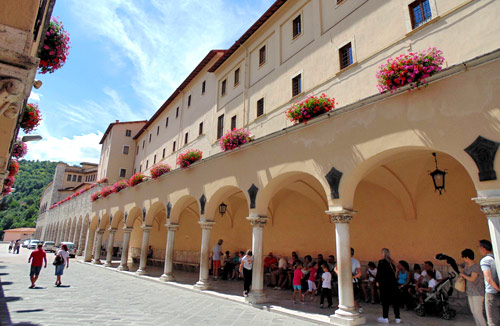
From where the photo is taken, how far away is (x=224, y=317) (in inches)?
312

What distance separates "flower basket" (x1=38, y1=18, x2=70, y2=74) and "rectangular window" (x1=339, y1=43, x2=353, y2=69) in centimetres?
885

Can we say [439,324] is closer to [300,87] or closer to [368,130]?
[368,130]

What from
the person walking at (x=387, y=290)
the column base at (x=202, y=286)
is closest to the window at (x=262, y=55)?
the column base at (x=202, y=286)

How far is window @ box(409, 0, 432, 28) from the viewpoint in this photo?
30.3 ft

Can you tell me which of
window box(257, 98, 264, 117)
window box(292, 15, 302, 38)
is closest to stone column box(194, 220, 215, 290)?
window box(257, 98, 264, 117)

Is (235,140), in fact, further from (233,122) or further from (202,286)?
(202,286)

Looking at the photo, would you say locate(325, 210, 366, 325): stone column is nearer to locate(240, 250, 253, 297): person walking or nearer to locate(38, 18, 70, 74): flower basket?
locate(240, 250, 253, 297): person walking

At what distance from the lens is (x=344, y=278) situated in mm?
7492

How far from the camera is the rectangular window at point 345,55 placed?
1127cm

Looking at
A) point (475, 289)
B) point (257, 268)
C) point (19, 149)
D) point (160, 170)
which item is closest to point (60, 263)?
point (19, 149)

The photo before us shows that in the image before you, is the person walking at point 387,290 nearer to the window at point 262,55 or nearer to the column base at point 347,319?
the column base at point 347,319

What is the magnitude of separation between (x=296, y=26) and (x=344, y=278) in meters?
11.0

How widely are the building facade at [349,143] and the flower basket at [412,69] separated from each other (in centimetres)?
21

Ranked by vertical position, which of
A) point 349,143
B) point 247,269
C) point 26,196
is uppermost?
point 26,196
